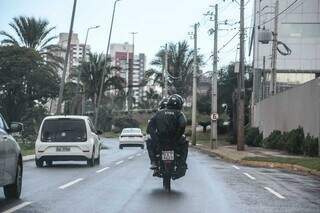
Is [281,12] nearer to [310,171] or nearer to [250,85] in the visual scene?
[250,85]

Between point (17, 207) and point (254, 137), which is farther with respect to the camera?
point (254, 137)

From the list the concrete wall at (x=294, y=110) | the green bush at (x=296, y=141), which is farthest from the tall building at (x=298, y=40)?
the green bush at (x=296, y=141)

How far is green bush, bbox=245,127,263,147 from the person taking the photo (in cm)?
5391

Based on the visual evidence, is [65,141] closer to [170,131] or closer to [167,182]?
[167,182]

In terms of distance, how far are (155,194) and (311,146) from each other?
19.9 m

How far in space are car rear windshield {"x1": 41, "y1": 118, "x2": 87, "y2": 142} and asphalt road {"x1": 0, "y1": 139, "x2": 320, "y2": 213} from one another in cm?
348

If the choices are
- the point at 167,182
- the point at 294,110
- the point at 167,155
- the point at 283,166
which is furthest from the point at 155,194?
the point at 294,110

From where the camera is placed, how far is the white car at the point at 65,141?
23312 mm

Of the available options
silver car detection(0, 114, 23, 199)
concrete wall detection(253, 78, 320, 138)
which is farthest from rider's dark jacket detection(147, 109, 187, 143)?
concrete wall detection(253, 78, 320, 138)

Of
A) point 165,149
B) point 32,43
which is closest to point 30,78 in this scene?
point 32,43

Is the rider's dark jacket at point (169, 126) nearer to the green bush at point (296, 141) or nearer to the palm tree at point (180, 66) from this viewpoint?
the green bush at point (296, 141)

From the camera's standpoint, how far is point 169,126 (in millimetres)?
14883

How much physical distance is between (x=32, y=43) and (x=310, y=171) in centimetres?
4075

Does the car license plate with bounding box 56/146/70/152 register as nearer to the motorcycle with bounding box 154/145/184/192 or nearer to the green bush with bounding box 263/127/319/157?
the motorcycle with bounding box 154/145/184/192
